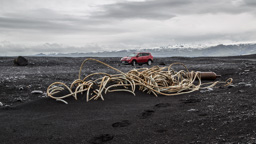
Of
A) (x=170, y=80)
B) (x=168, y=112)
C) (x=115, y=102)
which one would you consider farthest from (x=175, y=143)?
(x=170, y=80)

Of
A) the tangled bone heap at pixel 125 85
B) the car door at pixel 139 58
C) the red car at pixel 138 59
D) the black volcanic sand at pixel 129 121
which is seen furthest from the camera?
the car door at pixel 139 58

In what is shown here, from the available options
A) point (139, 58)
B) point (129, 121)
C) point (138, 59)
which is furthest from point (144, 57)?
point (129, 121)

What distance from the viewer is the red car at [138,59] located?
55.5ft

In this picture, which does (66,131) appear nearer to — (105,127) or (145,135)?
(105,127)

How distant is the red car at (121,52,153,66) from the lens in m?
16.9

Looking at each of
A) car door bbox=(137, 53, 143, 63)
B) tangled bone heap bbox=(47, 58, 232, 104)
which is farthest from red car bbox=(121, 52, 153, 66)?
tangled bone heap bbox=(47, 58, 232, 104)

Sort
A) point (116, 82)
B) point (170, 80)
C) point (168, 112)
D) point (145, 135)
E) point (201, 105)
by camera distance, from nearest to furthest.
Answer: point (145, 135) < point (168, 112) < point (201, 105) < point (116, 82) < point (170, 80)

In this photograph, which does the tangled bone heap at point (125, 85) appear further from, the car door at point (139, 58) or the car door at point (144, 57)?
the car door at point (144, 57)

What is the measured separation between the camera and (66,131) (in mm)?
2383

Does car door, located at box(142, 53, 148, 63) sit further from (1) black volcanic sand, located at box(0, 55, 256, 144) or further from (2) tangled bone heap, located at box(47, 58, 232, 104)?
(1) black volcanic sand, located at box(0, 55, 256, 144)

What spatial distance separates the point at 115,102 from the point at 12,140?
5.50 ft

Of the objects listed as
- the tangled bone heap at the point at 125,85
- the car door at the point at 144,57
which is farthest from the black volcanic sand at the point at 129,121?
the car door at the point at 144,57

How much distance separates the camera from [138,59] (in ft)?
56.7

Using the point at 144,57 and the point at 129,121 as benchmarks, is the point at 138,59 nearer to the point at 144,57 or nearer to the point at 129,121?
the point at 144,57
